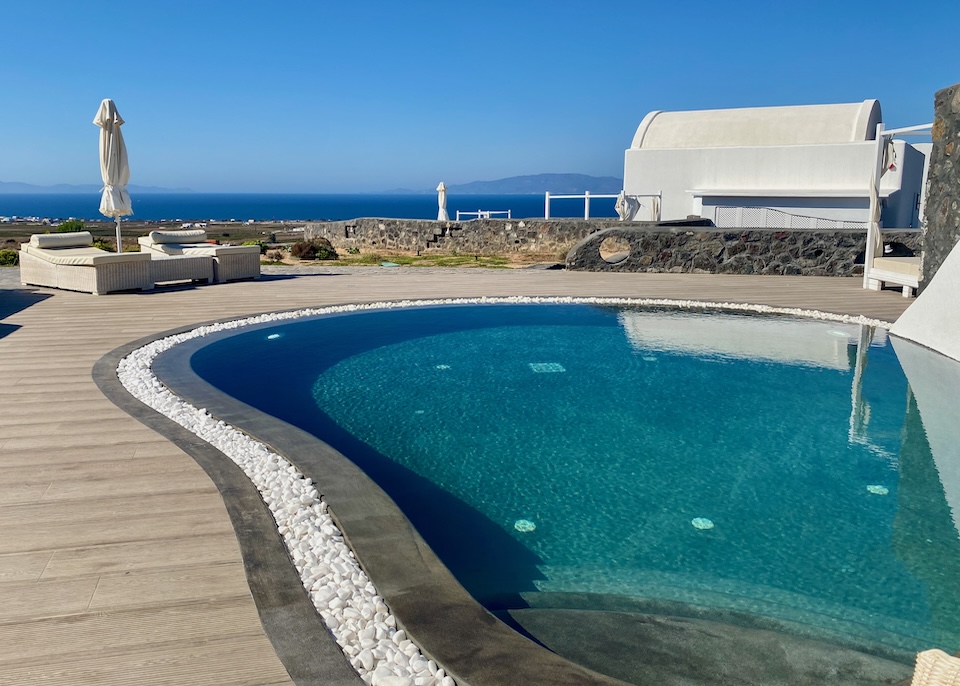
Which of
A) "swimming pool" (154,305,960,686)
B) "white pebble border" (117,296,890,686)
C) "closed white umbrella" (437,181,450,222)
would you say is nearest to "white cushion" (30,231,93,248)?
"swimming pool" (154,305,960,686)

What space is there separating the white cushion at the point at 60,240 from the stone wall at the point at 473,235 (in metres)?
10.6

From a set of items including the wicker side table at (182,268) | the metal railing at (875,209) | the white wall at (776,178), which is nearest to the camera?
the wicker side table at (182,268)

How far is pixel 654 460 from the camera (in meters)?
4.62

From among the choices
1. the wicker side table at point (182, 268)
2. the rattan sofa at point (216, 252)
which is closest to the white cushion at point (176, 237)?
the rattan sofa at point (216, 252)

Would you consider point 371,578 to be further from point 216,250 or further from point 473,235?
point 473,235

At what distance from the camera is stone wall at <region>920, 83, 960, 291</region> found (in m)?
8.85

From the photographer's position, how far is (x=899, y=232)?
1184 cm

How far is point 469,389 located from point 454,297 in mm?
4218

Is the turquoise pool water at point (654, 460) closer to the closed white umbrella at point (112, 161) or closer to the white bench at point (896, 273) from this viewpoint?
the white bench at point (896, 273)

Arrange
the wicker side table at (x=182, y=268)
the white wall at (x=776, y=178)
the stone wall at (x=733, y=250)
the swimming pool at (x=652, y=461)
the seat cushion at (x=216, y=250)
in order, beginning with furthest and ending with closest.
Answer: the white wall at (x=776, y=178) → the stone wall at (x=733, y=250) → the seat cushion at (x=216, y=250) → the wicker side table at (x=182, y=268) → the swimming pool at (x=652, y=461)

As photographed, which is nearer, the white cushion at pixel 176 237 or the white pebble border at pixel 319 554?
the white pebble border at pixel 319 554

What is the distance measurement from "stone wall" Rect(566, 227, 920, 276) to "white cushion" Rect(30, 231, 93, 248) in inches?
318

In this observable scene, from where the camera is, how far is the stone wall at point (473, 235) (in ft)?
64.1

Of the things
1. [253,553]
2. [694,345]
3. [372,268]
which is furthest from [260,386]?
[372,268]
